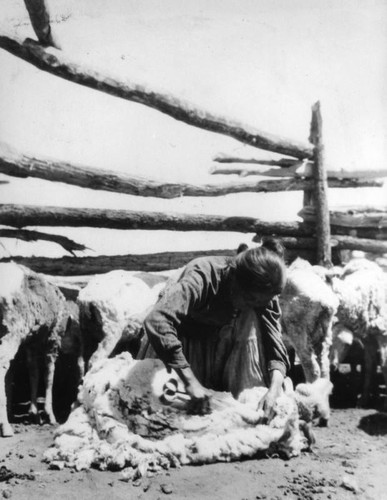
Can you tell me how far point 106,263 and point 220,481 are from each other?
11.6ft

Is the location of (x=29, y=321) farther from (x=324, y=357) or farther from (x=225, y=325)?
(x=324, y=357)

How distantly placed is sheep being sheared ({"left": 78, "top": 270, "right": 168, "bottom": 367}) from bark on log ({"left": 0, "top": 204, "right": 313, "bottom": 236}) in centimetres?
63

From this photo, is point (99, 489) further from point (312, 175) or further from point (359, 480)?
point (312, 175)

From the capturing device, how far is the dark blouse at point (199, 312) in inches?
111

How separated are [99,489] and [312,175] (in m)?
5.12

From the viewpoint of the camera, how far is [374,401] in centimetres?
628

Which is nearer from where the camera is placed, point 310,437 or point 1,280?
point 310,437

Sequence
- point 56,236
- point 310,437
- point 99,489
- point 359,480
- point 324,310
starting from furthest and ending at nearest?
point 56,236 < point 324,310 < point 310,437 < point 359,480 < point 99,489

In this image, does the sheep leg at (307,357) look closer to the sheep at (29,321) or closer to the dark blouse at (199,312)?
the dark blouse at (199,312)

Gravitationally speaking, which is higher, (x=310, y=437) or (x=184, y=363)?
(x=184, y=363)

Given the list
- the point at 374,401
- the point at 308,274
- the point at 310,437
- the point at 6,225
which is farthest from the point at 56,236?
the point at 374,401

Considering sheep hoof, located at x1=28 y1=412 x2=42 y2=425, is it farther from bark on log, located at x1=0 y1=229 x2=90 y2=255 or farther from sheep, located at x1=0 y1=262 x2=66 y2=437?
bark on log, located at x1=0 y1=229 x2=90 y2=255

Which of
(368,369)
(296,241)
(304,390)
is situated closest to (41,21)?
(304,390)

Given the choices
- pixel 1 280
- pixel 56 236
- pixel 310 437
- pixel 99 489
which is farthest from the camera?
pixel 56 236
